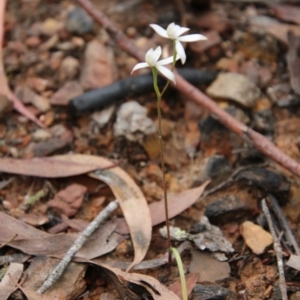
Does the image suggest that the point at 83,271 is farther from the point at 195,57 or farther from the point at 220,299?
the point at 195,57

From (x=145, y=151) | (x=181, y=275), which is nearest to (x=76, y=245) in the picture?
(x=181, y=275)

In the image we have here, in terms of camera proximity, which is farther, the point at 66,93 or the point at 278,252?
the point at 66,93

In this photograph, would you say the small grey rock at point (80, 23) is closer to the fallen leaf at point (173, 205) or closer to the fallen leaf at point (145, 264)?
the fallen leaf at point (173, 205)

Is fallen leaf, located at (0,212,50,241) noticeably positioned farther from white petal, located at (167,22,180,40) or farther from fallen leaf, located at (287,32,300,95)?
fallen leaf, located at (287,32,300,95)

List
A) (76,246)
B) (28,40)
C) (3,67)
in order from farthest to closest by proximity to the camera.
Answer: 1. (28,40)
2. (3,67)
3. (76,246)

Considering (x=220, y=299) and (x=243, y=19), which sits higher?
(x=243, y=19)

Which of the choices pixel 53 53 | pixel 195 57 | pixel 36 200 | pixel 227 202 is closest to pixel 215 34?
pixel 195 57

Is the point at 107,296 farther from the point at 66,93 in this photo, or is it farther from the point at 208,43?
the point at 208,43
